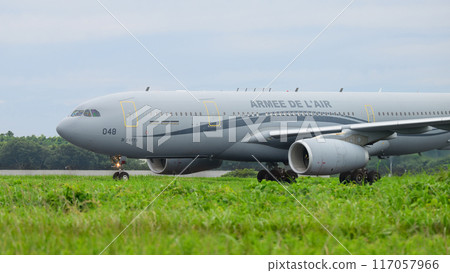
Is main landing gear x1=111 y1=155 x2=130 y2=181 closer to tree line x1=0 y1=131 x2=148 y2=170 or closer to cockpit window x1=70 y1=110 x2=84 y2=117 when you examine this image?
cockpit window x1=70 y1=110 x2=84 y2=117

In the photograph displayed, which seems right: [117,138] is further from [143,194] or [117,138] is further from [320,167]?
[143,194]

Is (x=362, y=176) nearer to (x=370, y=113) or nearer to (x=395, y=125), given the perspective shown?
(x=395, y=125)

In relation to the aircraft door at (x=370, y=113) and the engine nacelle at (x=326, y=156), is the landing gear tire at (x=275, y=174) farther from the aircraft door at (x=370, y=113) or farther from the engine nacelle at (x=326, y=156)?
the aircraft door at (x=370, y=113)

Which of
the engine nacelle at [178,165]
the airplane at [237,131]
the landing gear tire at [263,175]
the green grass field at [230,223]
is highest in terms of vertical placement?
the airplane at [237,131]

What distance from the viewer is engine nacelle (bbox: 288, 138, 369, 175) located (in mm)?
19188

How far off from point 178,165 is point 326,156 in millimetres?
7248

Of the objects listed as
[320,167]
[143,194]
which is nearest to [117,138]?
[320,167]

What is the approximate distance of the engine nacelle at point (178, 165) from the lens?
2428 cm

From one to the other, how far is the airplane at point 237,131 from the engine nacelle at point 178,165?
40 mm

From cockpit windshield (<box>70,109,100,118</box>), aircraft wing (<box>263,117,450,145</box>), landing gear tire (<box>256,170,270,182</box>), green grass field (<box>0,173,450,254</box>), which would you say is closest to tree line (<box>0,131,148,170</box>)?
landing gear tire (<box>256,170,270,182</box>)

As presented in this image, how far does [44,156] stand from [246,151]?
2622 cm

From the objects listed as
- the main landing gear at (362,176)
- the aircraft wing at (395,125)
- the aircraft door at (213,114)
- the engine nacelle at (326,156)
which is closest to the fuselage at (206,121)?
the aircraft door at (213,114)

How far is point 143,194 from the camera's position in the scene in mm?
13062

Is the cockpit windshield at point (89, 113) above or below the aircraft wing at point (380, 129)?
above
